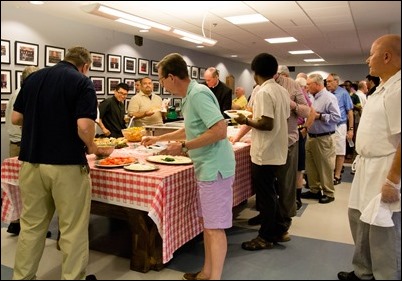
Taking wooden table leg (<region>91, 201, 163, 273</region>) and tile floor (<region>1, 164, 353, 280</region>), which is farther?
wooden table leg (<region>91, 201, 163, 273</region>)

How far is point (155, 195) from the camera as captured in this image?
82.7 inches

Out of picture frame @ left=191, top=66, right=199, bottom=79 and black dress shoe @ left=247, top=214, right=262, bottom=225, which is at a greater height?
picture frame @ left=191, top=66, right=199, bottom=79

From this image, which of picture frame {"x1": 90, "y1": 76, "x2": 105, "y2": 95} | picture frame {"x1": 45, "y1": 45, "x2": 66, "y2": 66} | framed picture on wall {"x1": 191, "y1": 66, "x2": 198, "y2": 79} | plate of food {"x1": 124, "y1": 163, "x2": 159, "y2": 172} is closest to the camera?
plate of food {"x1": 124, "y1": 163, "x2": 159, "y2": 172}

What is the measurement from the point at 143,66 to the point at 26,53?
2316mm

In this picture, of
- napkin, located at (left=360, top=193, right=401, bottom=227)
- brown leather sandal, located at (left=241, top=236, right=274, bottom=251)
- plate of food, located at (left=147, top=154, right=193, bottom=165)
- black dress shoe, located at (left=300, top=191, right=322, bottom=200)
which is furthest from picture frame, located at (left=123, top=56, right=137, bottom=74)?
napkin, located at (left=360, top=193, right=401, bottom=227)

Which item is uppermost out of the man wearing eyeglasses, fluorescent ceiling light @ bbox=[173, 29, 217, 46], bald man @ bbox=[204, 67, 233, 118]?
fluorescent ceiling light @ bbox=[173, 29, 217, 46]

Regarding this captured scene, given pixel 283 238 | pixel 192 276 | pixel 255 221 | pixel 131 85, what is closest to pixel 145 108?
pixel 131 85

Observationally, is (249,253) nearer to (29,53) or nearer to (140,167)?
(140,167)

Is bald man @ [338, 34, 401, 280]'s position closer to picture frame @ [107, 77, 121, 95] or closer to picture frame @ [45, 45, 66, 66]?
picture frame @ [45, 45, 66, 66]

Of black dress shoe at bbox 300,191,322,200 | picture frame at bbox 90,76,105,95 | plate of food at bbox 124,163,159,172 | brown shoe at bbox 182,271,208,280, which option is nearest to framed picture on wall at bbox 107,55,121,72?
picture frame at bbox 90,76,105,95

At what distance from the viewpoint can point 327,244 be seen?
2.81 m

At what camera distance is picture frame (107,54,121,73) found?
5.93 metres

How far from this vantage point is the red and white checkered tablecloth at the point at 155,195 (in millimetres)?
2113

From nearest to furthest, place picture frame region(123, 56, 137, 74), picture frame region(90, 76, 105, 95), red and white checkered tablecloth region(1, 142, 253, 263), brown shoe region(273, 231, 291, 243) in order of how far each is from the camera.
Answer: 1. red and white checkered tablecloth region(1, 142, 253, 263)
2. brown shoe region(273, 231, 291, 243)
3. picture frame region(90, 76, 105, 95)
4. picture frame region(123, 56, 137, 74)
